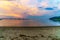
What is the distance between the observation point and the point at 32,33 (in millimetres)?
1284

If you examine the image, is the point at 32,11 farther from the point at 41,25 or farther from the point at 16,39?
the point at 16,39

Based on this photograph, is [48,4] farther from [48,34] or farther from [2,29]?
[2,29]

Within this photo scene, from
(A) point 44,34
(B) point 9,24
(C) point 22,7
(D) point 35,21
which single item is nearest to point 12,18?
(B) point 9,24

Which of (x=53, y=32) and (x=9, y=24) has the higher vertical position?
(x=9, y=24)

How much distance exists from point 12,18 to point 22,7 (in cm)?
19

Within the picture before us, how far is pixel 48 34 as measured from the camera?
50.6 inches

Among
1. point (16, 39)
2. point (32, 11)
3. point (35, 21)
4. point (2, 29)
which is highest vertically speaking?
point (32, 11)

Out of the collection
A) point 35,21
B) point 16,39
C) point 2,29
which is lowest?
point 16,39

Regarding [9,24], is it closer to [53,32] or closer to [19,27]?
[19,27]

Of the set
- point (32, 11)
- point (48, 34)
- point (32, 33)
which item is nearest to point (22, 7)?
point (32, 11)

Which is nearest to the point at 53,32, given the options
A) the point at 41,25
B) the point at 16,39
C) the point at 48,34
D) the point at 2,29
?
the point at 48,34

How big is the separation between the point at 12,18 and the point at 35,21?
289mm

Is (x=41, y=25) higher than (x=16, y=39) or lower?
higher

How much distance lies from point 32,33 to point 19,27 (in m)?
0.18
